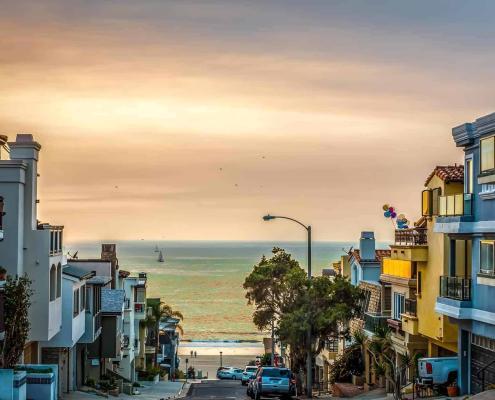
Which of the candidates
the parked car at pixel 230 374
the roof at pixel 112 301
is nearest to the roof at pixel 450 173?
the roof at pixel 112 301

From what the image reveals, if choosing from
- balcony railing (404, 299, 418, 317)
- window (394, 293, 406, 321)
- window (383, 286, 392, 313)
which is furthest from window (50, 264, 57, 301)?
window (383, 286, 392, 313)

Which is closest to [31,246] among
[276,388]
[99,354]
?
[276,388]

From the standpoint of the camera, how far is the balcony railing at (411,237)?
1932 inches

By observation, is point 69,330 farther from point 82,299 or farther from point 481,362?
point 481,362

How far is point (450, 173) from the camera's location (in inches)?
1800

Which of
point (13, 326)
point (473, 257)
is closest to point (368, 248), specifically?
point (473, 257)

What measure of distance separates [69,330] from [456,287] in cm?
1888

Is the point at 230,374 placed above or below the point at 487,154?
below

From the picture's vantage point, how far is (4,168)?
4425 cm

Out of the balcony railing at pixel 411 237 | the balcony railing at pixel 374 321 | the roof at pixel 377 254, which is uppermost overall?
the balcony railing at pixel 411 237

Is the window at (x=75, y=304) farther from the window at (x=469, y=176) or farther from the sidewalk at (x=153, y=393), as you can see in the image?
the window at (x=469, y=176)

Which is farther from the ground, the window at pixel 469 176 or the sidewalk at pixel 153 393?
the window at pixel 469 176

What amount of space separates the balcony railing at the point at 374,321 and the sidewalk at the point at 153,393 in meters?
12.7

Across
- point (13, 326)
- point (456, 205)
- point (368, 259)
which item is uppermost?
point (456, 205)
